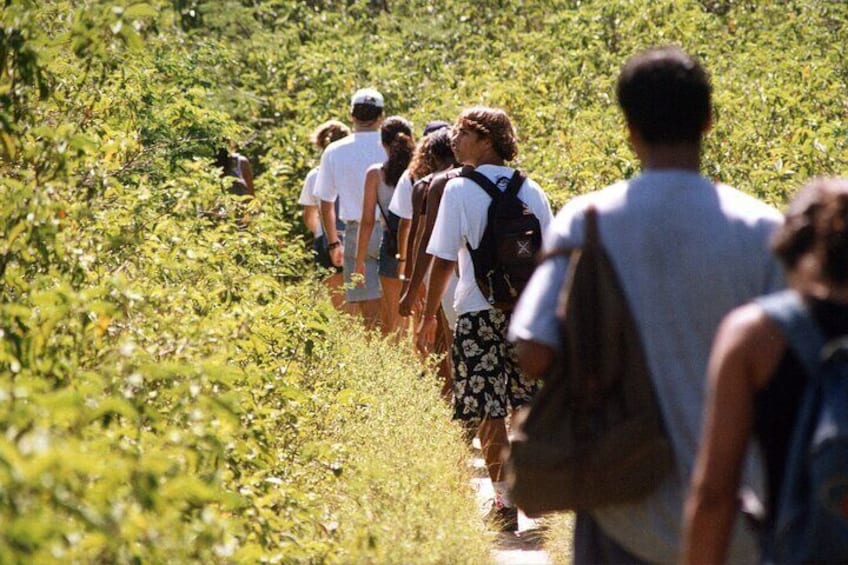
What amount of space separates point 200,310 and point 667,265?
315cm

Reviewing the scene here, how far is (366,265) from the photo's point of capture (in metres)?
12.2

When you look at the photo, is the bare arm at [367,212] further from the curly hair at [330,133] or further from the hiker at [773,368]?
the hiker at [773,368]

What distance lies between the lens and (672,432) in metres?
3.61

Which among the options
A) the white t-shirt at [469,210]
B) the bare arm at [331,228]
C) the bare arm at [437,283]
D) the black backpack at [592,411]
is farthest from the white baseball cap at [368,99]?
the black backpack at [592,411]

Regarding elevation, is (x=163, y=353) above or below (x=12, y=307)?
below

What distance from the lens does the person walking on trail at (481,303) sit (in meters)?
7.26

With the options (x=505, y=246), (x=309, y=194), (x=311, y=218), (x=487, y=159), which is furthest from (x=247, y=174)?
(x=505, y=246)

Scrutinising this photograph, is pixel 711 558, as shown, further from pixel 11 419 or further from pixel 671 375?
pixel 11 419

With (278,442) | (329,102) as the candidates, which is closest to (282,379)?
(278,442)

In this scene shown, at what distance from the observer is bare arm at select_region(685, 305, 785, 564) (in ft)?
9.91

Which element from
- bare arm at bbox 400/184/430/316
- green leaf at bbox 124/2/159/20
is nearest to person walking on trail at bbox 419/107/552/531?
bare arm at bbox 400/184/430/316

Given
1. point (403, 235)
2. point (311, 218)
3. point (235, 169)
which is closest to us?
point (403, 235)

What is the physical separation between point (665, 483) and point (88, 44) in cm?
267

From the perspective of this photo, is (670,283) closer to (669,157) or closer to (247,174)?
(669,157)
